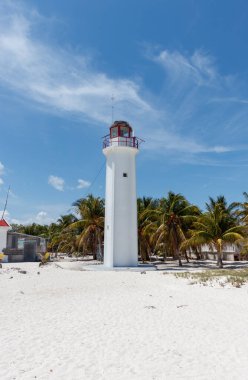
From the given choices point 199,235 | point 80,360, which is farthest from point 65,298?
point 199,235

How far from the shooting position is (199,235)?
2773cm

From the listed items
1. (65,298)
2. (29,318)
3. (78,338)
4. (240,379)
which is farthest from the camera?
(65,298)

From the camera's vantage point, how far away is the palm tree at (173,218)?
30972 millimetres

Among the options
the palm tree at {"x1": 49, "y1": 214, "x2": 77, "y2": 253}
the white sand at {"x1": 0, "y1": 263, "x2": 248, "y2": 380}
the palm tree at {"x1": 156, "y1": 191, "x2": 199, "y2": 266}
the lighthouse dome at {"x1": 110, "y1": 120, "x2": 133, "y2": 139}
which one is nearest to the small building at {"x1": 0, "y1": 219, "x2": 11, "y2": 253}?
the palm tree at {"x1": 49, "y1": 214, "x2": 77, "y2": 253}

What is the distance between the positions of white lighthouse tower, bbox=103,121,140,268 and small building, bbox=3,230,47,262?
13452mm

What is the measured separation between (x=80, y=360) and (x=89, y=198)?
104 feet

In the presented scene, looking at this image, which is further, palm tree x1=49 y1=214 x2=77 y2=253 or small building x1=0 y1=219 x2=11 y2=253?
palm tree x1=49 y1=214 x2=77 y2=253

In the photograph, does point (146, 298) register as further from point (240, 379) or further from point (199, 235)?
point (199, 235)

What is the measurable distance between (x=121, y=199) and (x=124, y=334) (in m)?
18.6

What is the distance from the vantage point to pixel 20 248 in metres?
37.2

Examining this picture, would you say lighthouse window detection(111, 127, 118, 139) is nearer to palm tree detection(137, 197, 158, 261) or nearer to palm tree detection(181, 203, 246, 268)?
palm tree detection(137, 197, 158, 261)

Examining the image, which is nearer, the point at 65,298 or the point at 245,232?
the point at 65,298

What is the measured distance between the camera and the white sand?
5746 millimetres

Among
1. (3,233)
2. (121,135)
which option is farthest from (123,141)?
(3,233)
